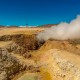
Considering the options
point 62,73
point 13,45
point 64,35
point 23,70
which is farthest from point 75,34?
point 62,73

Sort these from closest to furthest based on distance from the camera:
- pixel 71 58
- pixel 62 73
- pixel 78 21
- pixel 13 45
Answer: pixel 62 73, pixel 71 58, pixel 13 45, pixel 78 21

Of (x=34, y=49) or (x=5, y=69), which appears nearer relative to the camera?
(x=5, y=69)

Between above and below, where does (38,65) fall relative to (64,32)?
below

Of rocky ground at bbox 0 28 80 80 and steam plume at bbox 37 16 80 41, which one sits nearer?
rocky ground at bbox 0 28 80 80

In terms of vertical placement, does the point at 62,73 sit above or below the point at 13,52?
below

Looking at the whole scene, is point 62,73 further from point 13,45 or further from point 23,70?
point 13,45

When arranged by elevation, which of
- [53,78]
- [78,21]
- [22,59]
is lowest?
[53,78]

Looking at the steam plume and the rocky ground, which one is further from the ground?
the steam plume

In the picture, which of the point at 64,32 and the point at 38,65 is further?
the point at 64,32
